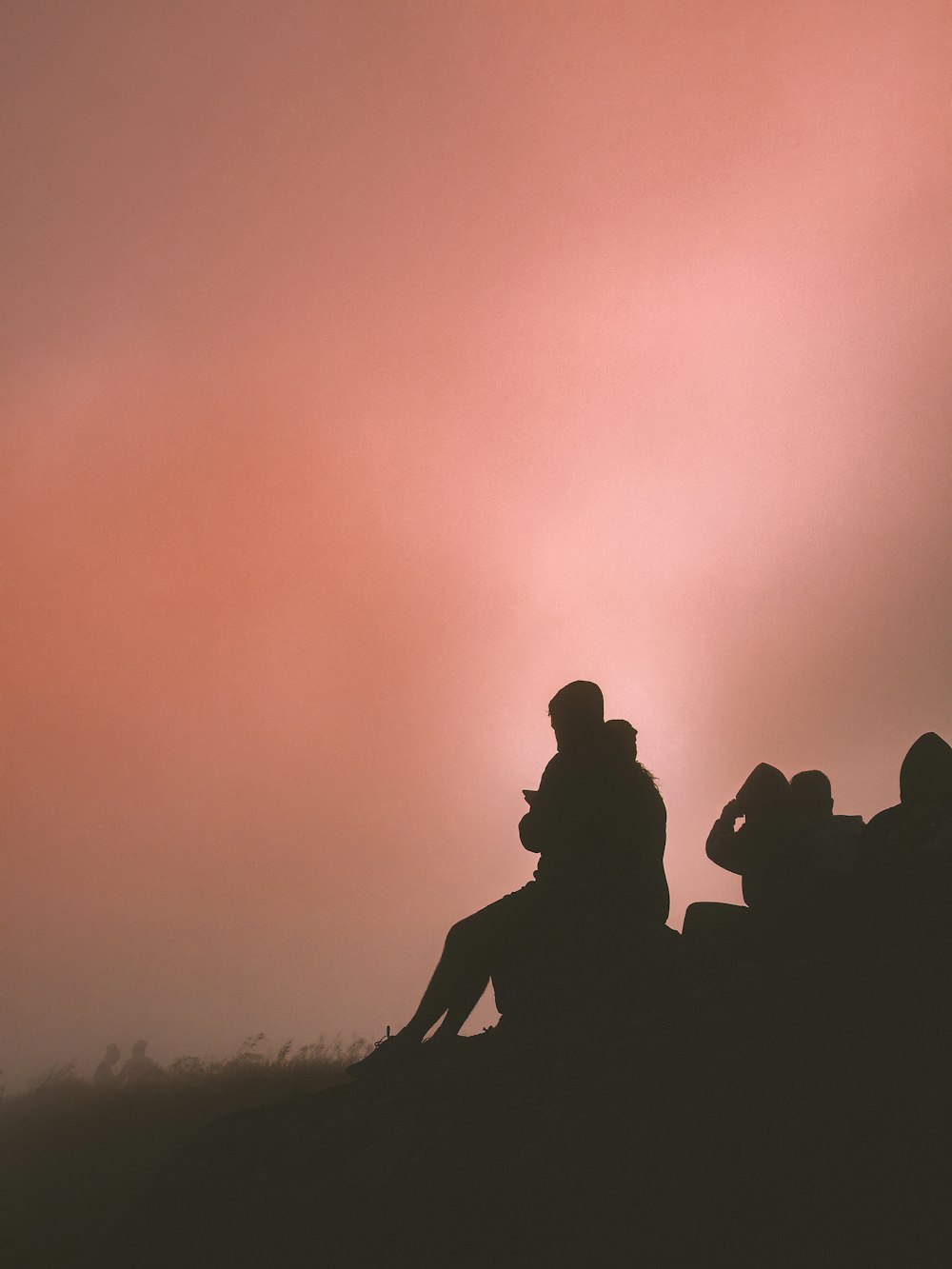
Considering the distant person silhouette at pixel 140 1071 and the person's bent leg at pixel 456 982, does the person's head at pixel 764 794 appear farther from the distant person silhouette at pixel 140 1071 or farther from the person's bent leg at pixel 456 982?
the distant person silhouette at pixel 140 1071

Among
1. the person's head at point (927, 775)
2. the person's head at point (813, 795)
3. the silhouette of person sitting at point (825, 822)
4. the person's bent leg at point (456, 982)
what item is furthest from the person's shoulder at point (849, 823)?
the person's bent leg at point (456, 982)

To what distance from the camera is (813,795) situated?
4.64 metres

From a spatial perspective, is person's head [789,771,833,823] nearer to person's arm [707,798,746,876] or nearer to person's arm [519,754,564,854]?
person's arm [707,798,746,876]

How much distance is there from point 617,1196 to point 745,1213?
0.41 meters

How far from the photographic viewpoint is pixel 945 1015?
2490mm

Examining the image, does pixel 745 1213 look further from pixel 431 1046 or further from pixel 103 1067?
pixel 103 1067

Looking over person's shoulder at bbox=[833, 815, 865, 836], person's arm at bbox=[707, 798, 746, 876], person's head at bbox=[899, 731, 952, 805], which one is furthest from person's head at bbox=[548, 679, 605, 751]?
person's head at bbox=[899, 731, 952, 805]

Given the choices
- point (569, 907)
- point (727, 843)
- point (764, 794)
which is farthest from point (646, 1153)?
point (764, 794)

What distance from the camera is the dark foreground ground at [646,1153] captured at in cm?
199

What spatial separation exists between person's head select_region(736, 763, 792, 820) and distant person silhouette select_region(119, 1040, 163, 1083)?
1089 cm

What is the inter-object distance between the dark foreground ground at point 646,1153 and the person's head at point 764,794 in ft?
3.81

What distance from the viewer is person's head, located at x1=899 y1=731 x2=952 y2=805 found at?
319 centimetres

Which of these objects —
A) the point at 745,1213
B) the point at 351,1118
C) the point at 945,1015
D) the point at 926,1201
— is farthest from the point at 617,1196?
the point at 351,1118

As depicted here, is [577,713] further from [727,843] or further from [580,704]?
[727,843]
